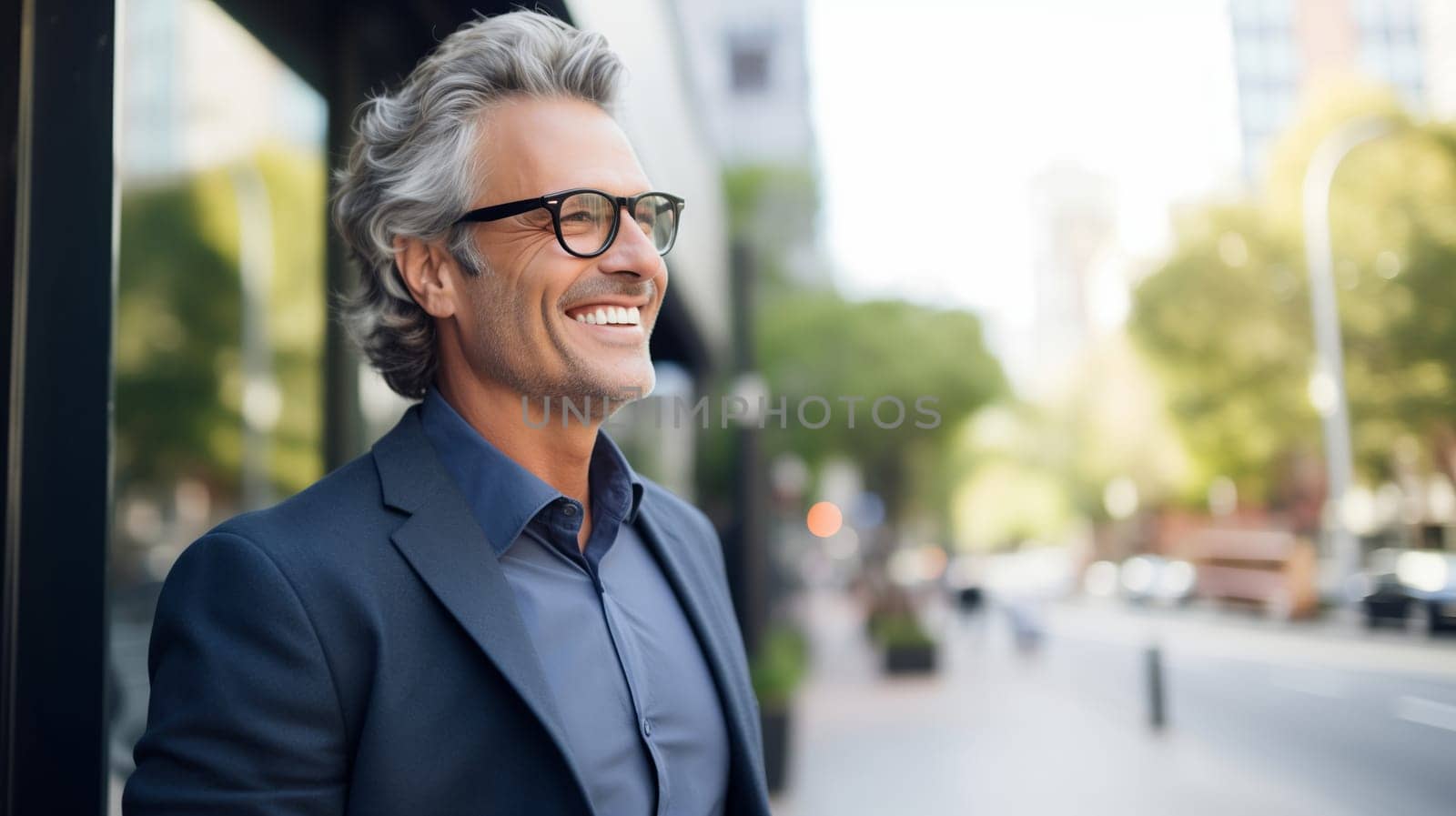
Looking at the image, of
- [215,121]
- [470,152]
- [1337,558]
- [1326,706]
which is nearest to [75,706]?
[470,152]

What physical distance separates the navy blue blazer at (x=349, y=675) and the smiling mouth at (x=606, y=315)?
1.13ft

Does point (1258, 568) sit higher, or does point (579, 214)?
point (579, 214)

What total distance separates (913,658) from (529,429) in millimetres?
13283

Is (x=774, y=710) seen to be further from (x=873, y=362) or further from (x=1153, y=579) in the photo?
(x=873, y=362)

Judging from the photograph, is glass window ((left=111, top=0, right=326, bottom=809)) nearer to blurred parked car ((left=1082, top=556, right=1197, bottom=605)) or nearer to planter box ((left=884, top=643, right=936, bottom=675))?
planter box ((left=884, top=643, right=936, bottom=675))

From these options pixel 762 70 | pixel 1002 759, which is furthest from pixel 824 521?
pixel 762 70

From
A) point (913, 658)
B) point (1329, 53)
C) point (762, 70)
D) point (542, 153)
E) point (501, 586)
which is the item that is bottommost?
point (913, 658)

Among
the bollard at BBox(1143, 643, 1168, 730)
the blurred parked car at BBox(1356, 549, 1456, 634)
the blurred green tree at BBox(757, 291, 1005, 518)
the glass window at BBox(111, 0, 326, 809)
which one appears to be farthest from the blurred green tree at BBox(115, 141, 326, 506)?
the blurred parked car at BBox(1356, 549, 1456, 634)

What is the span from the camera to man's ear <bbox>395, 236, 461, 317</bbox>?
1.59 metres

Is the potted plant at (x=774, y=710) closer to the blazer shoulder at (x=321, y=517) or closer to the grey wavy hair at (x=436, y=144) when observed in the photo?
the grey wavy hair at (x=436, y=144)

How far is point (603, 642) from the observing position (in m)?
1.47

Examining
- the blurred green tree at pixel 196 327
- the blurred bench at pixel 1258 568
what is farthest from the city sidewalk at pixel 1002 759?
the blurred green tree at pixel 196 327

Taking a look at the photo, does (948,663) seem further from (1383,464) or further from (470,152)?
(470,152)

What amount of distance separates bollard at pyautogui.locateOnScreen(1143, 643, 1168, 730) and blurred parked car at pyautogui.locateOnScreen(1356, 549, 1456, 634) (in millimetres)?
5133
